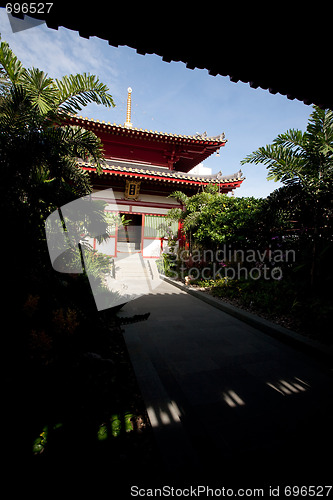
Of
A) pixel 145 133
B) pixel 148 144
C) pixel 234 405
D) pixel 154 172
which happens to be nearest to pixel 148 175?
pixel 154 172

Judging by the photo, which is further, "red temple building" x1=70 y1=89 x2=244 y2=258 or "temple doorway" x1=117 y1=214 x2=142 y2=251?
"temple doorway" x1=117 y1=214 x2=142 y2=251

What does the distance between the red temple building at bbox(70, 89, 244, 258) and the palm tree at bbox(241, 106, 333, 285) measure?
626 centimetres

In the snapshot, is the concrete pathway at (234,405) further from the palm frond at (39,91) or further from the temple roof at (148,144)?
the temple roof at (148,144)

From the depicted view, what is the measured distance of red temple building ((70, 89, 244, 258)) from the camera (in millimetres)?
10062

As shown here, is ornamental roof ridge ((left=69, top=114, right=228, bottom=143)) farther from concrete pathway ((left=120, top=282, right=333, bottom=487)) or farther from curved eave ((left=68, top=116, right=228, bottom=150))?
concrete pathway ((left=120, top=282, right=333, bottom=487))

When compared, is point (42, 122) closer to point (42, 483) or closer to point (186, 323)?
point (42, 483)

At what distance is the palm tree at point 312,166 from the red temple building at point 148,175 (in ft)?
20.5

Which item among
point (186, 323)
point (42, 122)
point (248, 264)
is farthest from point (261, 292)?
point (42, 122)

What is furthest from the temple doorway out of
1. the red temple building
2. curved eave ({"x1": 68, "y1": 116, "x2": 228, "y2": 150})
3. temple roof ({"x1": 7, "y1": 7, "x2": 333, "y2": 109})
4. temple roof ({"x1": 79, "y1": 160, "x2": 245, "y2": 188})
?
temple roof ({"x1": 7, "y1": 7, "x2": 333, "y2": 109})

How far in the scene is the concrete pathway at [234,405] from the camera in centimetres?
145

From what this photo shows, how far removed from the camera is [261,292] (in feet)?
17.4

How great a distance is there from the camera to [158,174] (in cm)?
993

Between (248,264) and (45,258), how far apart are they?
5.66 meters

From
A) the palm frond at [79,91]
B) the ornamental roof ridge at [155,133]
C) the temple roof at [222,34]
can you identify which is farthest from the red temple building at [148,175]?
the temple roof at [222,34]
